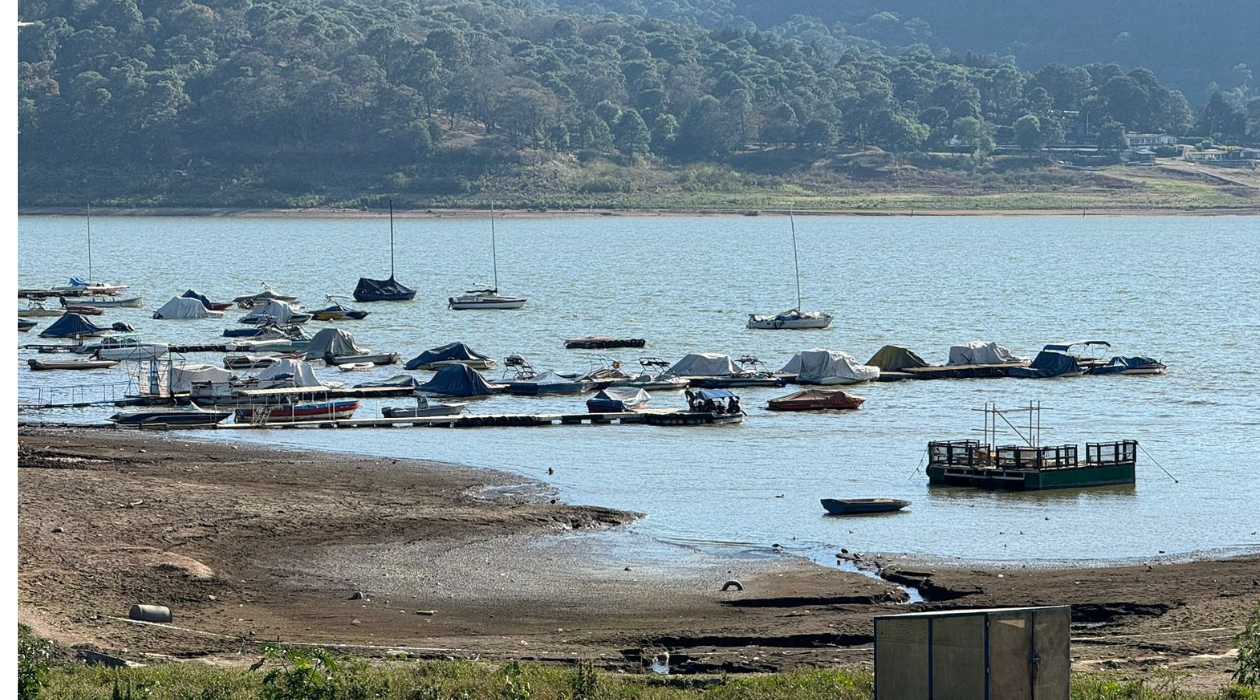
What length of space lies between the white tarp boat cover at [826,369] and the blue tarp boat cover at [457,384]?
12.0 metres

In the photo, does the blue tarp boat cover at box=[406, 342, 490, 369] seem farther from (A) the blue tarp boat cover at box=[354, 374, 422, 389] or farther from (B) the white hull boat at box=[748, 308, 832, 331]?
(B) the white hull boat at box=[748, 308, 832, 331]

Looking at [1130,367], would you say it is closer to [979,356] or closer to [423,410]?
[979,356]

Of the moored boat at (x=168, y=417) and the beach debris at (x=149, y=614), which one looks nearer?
the beach debris at (x=149, y=614)

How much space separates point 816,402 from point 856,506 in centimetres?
2014

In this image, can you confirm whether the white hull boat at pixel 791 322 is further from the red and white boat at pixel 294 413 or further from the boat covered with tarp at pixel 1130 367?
the red and white boat at pixel 294 413

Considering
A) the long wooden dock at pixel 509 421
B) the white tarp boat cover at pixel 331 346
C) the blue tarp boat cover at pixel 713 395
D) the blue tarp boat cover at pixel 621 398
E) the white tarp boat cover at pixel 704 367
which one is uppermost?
the white tarp boat cover at pixel 331 346

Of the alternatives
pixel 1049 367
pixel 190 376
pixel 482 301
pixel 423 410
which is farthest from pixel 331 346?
pixel 482 301

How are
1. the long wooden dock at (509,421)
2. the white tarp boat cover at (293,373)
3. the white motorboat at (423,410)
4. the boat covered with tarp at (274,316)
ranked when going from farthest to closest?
the boat covered with tarp at (274,316) → the white tarp boat cover at (293,373) → the white motorboat at (423,410) → the long wooden dock at (509,421)

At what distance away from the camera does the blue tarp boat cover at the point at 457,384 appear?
58.1m

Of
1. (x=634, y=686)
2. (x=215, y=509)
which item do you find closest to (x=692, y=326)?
(x=215, y=509)

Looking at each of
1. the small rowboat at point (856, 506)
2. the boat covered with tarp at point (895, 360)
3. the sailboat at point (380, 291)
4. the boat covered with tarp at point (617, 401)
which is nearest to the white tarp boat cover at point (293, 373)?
the boat covered with tarp at point (617, 401)

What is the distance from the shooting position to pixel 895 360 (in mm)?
67375
